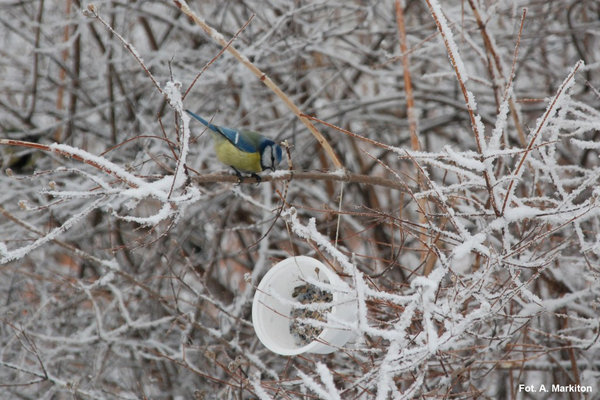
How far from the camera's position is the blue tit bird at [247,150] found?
3.64 meters

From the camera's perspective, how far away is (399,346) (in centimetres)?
188

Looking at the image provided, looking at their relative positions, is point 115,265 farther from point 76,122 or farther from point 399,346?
point 76,122

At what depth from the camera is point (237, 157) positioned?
369 centimetres

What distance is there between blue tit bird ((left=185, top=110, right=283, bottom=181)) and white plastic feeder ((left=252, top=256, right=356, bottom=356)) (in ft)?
3.14

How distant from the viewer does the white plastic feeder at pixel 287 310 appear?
2385 mm

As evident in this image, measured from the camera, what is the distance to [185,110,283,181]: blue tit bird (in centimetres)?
364

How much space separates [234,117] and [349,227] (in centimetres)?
166

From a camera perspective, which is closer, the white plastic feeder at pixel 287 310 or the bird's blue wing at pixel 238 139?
the white plastic feeder at pixel 287 310

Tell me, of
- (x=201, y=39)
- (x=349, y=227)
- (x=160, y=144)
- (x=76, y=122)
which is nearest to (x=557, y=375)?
(x=349, y=227)

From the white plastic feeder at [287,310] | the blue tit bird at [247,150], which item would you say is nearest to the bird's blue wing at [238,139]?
the blue tit bird at [247,150]

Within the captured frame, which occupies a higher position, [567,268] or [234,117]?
[234,117]

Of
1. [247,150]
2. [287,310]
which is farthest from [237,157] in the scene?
[287,310]

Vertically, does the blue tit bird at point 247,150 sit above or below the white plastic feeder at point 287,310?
above

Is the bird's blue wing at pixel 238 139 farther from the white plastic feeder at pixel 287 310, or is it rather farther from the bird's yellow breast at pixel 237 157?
the white plastic feeder at pixel 287 310
